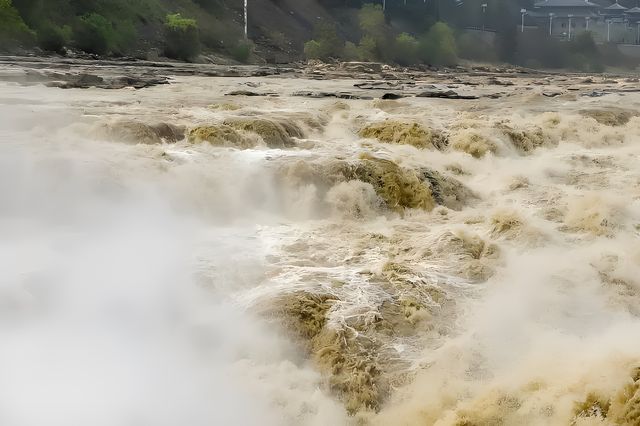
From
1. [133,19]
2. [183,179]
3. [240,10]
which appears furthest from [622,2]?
[183,179]

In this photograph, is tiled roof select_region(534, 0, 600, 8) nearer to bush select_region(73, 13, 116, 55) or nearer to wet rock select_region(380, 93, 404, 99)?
bush select_region(73, 13, 116, 55)

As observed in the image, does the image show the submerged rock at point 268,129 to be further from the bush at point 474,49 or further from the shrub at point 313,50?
the bush at point 474,49

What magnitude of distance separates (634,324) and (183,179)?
5.82 m

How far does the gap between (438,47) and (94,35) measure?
2752 centimetres

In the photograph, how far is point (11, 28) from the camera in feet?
88.7

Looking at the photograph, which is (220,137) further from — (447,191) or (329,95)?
(329,95)

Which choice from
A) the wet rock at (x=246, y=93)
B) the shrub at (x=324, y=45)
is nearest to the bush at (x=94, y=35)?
the wet rock at (x=246, y=93)

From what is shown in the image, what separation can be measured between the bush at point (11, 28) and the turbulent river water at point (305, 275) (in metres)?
15.8

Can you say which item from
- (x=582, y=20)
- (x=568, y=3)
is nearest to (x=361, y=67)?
(x=568, y=3)

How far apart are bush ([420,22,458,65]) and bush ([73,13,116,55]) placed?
974 inches

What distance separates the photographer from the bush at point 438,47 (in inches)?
1970

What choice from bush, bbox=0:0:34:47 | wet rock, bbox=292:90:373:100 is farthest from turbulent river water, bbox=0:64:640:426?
bush, bbox=0:0:34:47

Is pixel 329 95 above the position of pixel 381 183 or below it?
above

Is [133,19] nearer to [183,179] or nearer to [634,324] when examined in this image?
[183,179]
